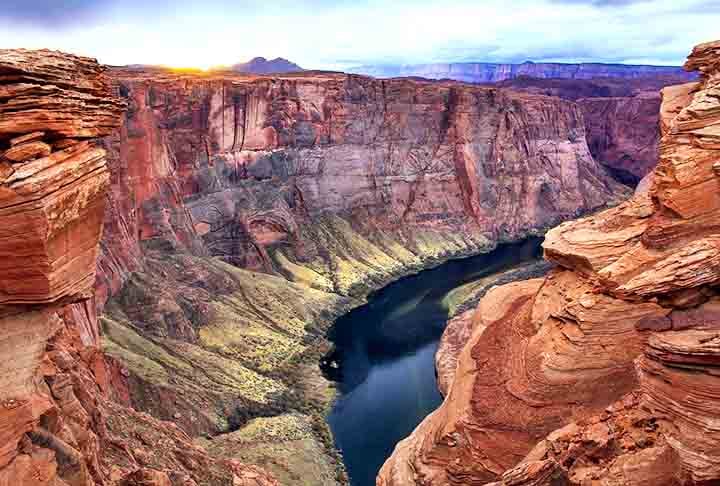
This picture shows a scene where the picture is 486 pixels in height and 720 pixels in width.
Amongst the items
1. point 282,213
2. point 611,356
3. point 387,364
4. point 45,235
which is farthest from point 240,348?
point 45,235

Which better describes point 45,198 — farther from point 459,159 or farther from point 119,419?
point 459,159

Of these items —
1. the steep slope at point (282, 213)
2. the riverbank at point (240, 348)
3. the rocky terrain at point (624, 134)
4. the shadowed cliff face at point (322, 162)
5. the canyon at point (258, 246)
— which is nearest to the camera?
the canyon at point (258, 246)

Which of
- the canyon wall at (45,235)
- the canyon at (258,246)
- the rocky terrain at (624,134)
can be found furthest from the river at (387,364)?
the rocky terrain at (624,134)

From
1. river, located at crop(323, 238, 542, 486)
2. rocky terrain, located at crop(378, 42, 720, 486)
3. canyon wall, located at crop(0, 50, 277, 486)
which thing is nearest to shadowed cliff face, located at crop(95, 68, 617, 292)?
river, located at crop(323, 238, 542, 486)

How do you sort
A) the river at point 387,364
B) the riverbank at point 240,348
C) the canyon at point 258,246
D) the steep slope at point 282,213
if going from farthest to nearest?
the steep slope at point 282,213
the river at point 387,364
the riverbank at point 240,348
the canyon at point 258,246

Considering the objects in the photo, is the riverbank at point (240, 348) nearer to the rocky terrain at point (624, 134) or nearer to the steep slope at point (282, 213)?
the steep slope at point (282, 213)

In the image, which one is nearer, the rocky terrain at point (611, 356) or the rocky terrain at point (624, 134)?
the rocky terrain at point (611, 356)

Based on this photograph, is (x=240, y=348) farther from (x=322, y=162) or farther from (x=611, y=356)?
(x=611, y=356)
